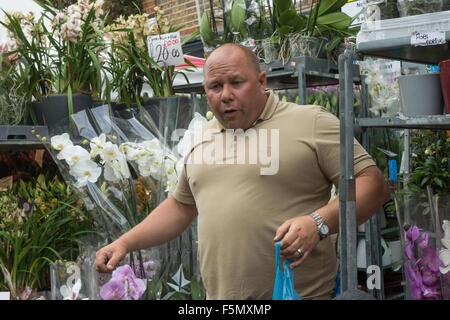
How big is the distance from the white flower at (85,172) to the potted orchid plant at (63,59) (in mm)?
461

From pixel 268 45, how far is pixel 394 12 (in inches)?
43.6

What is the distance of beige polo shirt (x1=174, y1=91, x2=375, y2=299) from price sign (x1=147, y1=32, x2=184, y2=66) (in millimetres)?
902

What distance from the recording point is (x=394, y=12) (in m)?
1.48

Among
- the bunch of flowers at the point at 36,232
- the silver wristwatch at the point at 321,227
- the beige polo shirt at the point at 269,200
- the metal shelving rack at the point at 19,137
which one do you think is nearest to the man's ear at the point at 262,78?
the beige polo shirt at the point at 269,200

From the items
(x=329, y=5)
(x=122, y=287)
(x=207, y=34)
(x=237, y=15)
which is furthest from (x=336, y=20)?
(x=122, y=287)

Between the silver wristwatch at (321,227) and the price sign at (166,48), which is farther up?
the price sign at (166,48)

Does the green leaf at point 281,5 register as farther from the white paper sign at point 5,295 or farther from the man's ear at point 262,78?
the white paper sign at point 5,295

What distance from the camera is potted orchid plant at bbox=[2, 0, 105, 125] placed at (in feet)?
8.27

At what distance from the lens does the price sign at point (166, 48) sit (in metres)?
2.48

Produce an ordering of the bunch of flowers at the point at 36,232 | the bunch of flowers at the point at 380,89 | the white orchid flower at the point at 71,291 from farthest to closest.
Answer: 1. the bunch of flowers at the point at 380,89
2. the bunch of flowers at the point at 36,232
3. the white orchid flower at the point at 71,291

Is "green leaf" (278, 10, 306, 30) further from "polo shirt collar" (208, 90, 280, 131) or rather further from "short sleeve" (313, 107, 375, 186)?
"short sleeve" (313, 107, 375, 186)

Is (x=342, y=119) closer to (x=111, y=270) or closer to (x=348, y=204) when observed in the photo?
(x=348, y=204)

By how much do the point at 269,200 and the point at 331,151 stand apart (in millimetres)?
235

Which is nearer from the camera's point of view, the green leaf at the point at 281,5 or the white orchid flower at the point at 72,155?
the white orchid flower at the point at 72,155
